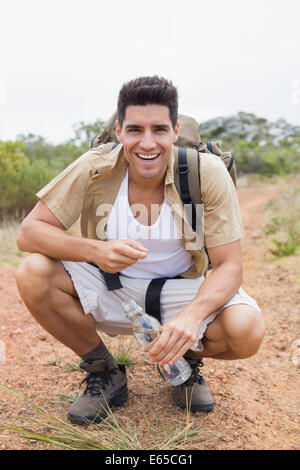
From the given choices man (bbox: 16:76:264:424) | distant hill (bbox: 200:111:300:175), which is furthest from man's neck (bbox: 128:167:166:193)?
distant hill (bbox: 200:111:300:175)

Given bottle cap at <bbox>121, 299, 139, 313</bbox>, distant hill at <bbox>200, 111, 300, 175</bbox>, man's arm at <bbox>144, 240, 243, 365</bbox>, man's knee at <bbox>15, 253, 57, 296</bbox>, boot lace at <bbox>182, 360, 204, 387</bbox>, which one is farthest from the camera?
distant hill at <bbox>200, 111, 300, 175</bbox>

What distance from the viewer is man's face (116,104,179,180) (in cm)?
238

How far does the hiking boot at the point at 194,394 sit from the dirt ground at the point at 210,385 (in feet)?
0.13

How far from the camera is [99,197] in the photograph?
2.48 metres

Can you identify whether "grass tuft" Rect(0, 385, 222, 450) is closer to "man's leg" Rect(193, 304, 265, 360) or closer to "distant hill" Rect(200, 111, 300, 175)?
"man's leg" Rect(193, 304, 265, 360)

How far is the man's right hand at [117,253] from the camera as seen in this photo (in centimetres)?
212

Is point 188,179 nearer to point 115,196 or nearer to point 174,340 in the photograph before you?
point 115,196

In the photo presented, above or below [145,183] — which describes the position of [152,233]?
below

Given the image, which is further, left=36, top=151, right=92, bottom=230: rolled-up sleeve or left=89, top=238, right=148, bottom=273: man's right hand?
left=36, top=151, right=92, bottom=230: rolled-up sleeve

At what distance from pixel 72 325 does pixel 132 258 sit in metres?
0.57

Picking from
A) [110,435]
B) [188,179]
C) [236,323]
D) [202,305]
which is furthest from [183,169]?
[110,435]

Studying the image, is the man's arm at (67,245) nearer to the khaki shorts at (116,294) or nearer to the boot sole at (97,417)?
the khaki shorts at (116,294)

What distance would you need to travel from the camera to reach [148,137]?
2.37 m

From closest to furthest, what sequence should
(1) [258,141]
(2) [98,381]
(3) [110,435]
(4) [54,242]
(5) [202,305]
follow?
(3) [110,435] → (5) [202,305] → (4) [54,242] → (2) [98,381] → (1) [258,141]
